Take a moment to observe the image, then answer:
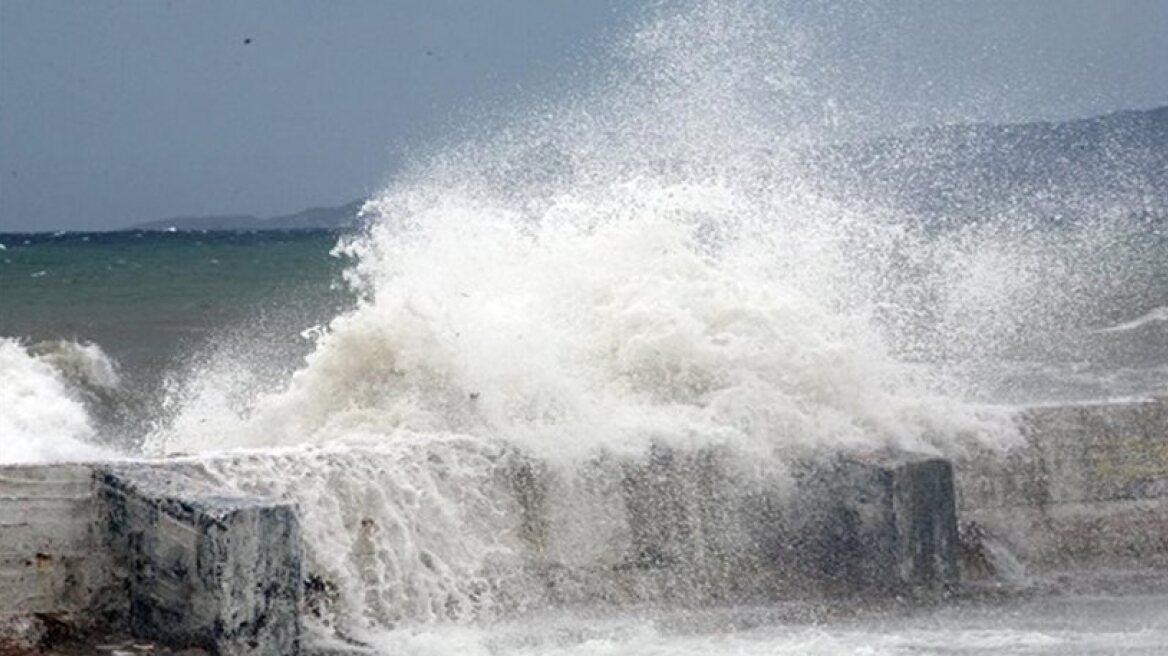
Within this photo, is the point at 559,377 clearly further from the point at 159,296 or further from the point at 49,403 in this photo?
the point at 159,296

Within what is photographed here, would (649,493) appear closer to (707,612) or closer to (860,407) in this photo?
(707,612)

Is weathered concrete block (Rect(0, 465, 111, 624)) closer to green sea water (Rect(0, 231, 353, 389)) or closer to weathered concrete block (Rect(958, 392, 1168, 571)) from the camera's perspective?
weathered concrete block (Rect(958, 392, 1168, 571))

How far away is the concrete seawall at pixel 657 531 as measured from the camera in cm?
744

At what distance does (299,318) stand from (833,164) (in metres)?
14.9

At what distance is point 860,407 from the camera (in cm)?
1045

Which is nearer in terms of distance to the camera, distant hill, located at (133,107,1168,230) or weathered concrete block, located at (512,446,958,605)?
weathered concrete block, located at (512,446,958,605)

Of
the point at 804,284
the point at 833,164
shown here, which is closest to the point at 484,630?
the point at 804,284

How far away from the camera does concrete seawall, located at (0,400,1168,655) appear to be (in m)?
7.44

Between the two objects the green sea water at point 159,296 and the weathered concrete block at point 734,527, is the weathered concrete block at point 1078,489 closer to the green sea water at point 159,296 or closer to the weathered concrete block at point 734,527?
the weathered concrete block at point 734,527

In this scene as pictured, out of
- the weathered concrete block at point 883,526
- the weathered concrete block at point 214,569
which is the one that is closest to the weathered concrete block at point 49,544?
the weathered concrete block at point 214,569

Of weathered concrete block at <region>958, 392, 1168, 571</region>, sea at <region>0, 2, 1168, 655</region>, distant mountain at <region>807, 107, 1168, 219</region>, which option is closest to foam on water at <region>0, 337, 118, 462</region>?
sea at <region>0, 2, 1168, 655</region>

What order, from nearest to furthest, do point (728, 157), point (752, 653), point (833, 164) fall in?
point (752, 653) → point (728, 157) → point (833, 164)

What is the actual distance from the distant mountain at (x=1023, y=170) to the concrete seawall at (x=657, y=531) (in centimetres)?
1193

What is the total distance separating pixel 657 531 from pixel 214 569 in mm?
2708
